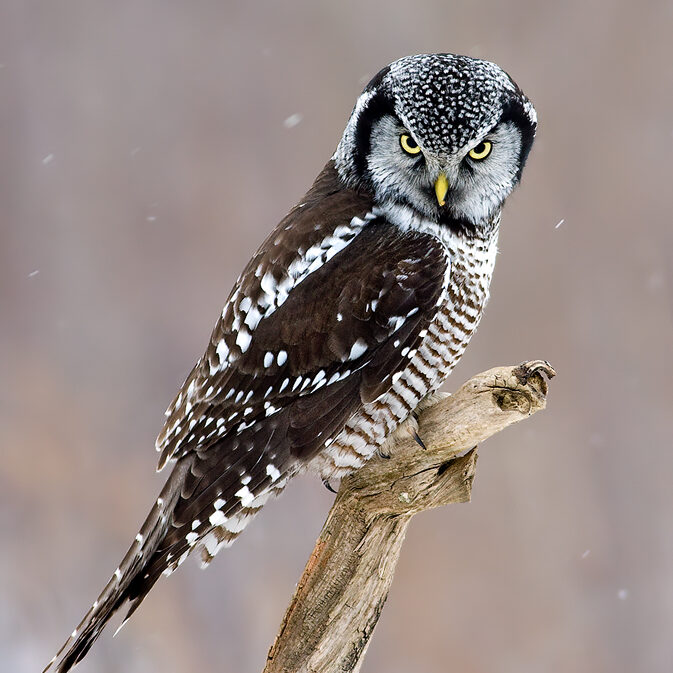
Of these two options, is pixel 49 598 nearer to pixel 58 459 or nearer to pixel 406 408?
pixel 58 459

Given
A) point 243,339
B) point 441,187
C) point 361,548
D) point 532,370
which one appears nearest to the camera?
point 532,370

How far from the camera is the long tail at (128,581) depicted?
6.04 ft

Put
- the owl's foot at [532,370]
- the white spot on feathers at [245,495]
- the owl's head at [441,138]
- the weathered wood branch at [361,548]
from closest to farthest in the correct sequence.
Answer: the owl's foot at [532,370] < the owl's head at [441,138] < the white spot on feathers at [245,495] < the weathered wood branch at [361,548]

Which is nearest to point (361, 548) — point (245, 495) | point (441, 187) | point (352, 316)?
point (245, 495)

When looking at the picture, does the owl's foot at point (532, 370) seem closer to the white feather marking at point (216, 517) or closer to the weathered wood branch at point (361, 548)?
the weathered wood branch at point (361, 548)

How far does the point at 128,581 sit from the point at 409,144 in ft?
3.59

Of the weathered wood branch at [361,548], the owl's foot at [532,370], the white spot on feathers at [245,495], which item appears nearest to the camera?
the owl's foot at [532,370]

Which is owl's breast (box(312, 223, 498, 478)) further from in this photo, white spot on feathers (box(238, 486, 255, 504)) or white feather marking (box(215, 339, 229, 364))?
white feather marking (box(215, 339, 229, 364))

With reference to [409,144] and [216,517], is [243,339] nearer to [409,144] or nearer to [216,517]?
[216,517]

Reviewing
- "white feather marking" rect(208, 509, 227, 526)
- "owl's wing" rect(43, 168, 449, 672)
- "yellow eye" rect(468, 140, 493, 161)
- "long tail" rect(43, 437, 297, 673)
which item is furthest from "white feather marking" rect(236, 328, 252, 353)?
"yellow eye" rect(468, 140, 493, 161)

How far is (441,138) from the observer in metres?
1.76

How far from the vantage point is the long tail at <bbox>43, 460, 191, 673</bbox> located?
184 centimetres

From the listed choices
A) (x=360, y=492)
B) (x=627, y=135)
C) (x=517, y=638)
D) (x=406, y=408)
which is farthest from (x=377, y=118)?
(x=517, y=638)

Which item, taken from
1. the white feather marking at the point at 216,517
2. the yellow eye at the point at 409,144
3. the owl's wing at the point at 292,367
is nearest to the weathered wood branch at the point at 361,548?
the owl's wing at the point at 292,367
